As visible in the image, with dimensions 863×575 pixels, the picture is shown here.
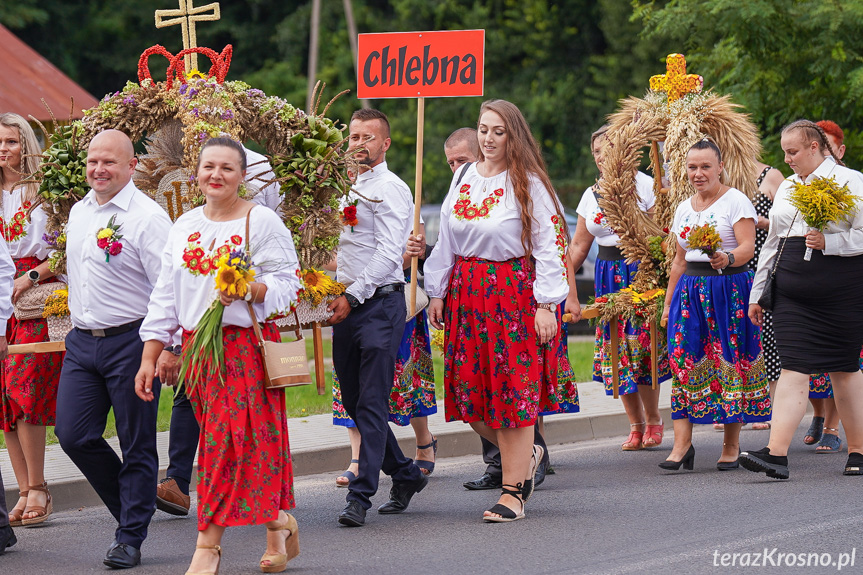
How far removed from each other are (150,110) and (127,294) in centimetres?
119

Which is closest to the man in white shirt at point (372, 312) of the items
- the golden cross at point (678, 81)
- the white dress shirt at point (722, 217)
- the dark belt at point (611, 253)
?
the white dress shirt at point (722, 217)

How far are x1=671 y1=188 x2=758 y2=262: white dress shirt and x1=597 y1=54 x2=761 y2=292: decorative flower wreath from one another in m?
0.46

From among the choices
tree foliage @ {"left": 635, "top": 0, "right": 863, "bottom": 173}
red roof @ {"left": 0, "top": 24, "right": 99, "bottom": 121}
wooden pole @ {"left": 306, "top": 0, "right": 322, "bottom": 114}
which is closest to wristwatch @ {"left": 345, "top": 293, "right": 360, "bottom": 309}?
tree foliage @ {"left": 635, "top": 0, "right": 863, "bottom": 173}

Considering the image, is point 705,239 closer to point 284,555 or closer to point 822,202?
point 822,202

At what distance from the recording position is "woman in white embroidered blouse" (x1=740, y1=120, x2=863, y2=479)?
23.8ft

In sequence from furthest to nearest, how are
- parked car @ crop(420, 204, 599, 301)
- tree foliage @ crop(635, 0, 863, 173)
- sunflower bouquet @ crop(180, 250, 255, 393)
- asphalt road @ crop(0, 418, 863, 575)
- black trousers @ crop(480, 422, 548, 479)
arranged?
parked car @ crop(420, 204, 599, 301), tree foliage @ crop(635, 0, 863, 173), black trousers @ crop(480, 422, 548, 479), asphalt road @ crop(0, 418, 863, 575), sunflower bouquet @ crop(180, 250, 255, 393)

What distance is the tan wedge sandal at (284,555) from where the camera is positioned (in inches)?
214

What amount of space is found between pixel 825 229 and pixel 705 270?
86 cm

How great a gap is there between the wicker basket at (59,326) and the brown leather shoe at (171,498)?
1000 millimetres

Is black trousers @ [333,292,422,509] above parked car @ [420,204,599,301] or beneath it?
beneath

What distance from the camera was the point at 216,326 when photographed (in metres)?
5.16

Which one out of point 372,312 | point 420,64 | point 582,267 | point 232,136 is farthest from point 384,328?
point 582,267

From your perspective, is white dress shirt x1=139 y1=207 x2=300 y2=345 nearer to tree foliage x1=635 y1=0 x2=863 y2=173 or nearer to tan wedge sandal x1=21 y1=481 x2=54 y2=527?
tan wedge sandal x1=21 y1=481 x2=54 y2=527

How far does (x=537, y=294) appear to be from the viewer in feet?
20.7
